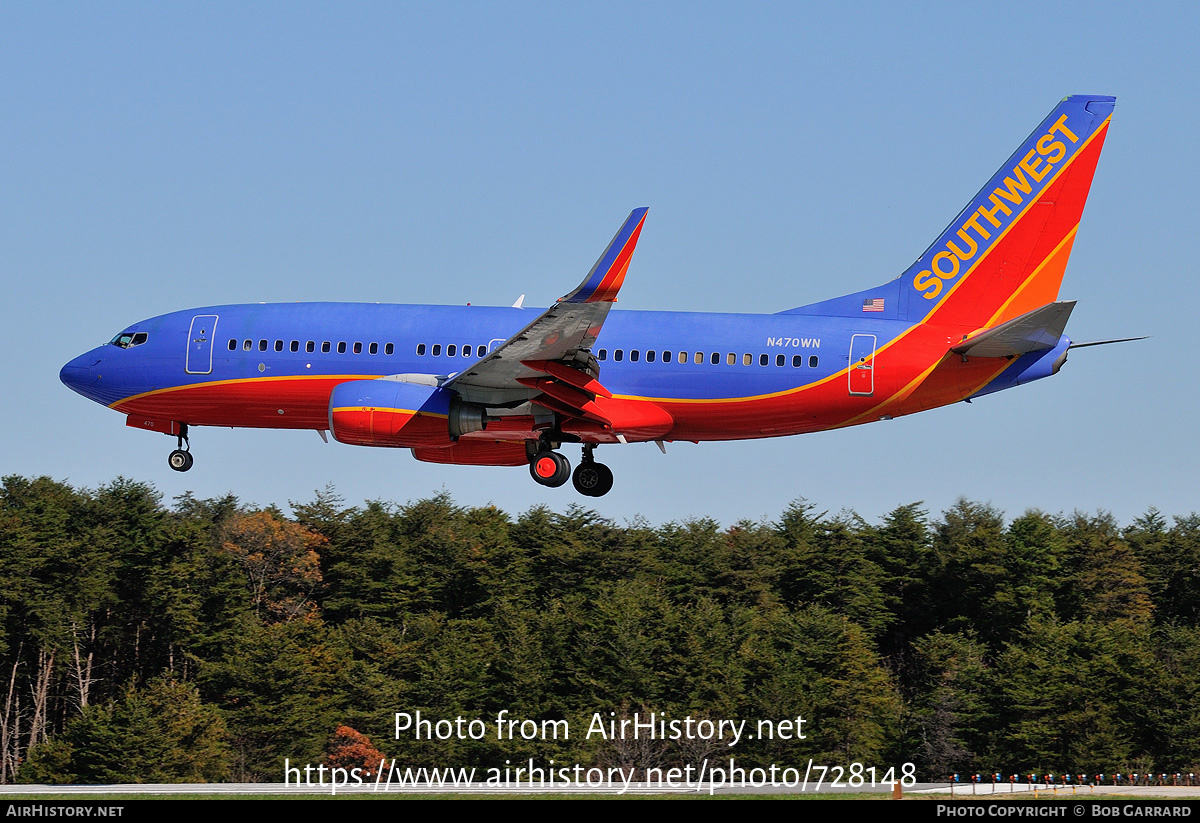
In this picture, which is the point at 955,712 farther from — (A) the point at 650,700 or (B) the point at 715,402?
(B) the point at 715,402

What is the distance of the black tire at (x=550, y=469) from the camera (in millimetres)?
45156

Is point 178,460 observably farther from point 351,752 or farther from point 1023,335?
point 351,752

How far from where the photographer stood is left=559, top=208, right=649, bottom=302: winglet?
38719 millimetres

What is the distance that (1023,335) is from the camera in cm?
4319

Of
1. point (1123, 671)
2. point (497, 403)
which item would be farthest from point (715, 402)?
point (1123, 671)

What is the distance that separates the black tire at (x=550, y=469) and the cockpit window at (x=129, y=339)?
13363 mm

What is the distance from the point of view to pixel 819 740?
8531 centimetres

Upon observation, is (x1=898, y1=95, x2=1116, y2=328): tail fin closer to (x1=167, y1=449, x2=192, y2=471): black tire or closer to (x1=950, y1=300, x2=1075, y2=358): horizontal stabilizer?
(x1=950, y1=300, x2=1075, y2=358): horizontal stabilizer

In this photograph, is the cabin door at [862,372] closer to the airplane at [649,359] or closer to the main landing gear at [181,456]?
the airplane at [649,359]

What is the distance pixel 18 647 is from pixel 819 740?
50711mm

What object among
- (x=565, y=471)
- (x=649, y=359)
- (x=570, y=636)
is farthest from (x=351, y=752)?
(x=649, y=359)

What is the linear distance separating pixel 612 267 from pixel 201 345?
48.9 ft

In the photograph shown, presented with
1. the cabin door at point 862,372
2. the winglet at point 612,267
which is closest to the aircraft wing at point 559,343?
the winglet at point 612,267

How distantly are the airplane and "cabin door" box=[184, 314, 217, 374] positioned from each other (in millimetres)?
50
